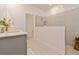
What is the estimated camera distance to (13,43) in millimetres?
1607

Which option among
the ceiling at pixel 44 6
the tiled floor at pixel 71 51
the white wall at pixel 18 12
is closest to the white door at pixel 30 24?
the white wall at pixel 18 12

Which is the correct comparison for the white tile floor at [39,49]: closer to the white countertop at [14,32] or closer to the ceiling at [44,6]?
the white countertop at [14,32]

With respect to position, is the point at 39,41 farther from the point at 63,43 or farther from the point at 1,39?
the point at 1,39

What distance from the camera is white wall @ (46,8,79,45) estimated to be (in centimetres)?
166

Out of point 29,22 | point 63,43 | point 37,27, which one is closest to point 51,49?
point 63,43

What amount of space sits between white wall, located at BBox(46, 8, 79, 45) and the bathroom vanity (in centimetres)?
40

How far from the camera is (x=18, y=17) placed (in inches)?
64.7

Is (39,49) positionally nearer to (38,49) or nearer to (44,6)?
(38,49)

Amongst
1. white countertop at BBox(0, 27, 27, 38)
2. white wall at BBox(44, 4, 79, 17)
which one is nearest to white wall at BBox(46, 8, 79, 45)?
white wall at BBox(44, 4, 79, 17)

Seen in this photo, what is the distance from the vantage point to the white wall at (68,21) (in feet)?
5.45

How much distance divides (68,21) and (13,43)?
74 centimetres
